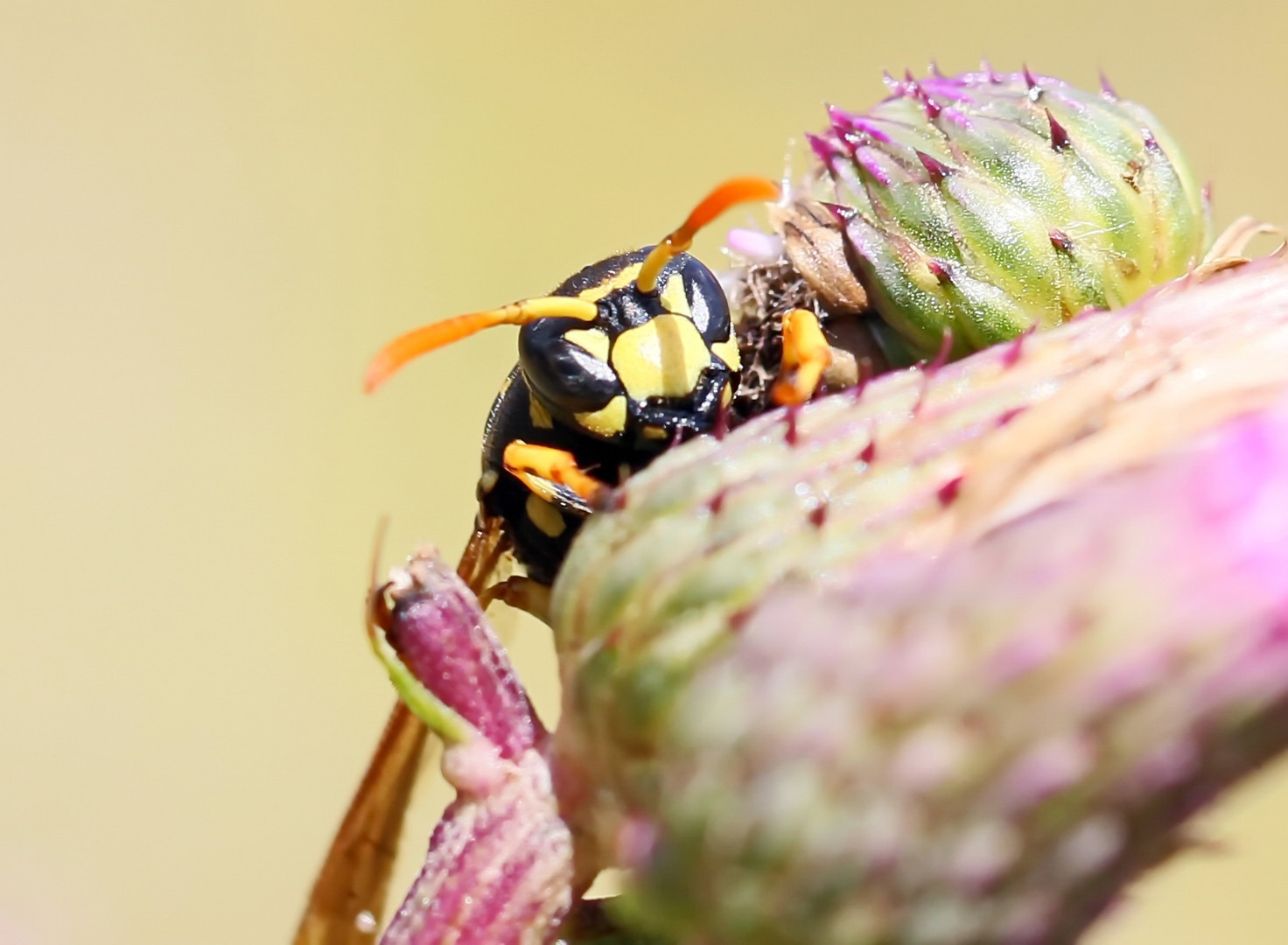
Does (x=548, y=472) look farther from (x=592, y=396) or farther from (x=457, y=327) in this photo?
(x=457, y=327)

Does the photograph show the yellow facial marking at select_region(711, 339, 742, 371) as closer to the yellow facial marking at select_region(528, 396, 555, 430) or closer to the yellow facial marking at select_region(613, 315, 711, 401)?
the yellow facial marking at select_region(613, 315, 711, 401)

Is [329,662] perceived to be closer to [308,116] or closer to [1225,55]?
[308,116]

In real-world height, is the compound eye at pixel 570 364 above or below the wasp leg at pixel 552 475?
above

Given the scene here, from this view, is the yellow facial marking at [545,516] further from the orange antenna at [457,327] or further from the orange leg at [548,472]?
the orange antenna at [457,327]

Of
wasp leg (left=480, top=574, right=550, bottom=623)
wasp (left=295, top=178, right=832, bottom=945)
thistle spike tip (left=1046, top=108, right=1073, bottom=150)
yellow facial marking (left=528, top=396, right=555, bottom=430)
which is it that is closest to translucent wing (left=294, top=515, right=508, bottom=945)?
wasp (left=295, top=178, right=832, bottom=945)

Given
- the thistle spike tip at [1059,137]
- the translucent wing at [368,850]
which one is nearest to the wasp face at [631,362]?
the translucent wing at [368,850]

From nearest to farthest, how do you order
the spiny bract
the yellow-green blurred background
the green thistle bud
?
1. the green thistle bud
2. the spiny bract
3. the yellow-green blurred background

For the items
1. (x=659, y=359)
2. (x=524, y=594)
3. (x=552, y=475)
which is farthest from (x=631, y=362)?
(x=524, y=594)
